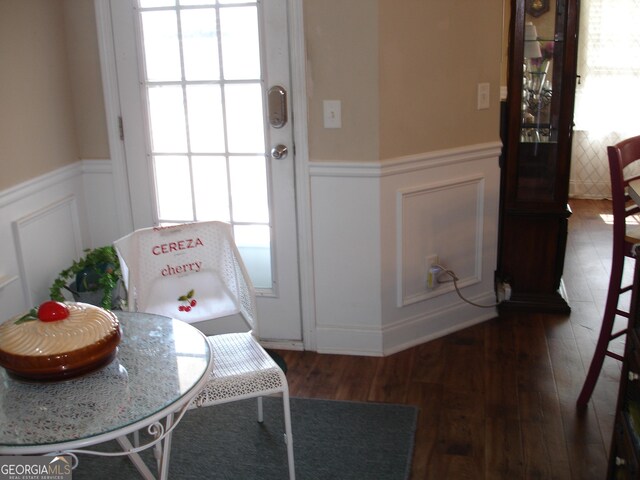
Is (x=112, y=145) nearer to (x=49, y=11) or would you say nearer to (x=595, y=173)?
(x=49, y=11)

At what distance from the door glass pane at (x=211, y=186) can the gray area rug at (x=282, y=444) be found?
91 cm

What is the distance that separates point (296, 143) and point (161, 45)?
0.73 metres

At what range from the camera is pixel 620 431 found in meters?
2.10

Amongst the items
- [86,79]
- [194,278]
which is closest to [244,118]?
[86,79]

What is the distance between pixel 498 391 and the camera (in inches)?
117

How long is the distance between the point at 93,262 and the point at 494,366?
5.89 feet

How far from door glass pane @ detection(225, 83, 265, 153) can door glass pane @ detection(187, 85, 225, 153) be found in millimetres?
46

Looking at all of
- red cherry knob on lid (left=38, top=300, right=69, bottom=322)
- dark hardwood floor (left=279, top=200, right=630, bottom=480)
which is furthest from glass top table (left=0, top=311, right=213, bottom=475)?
dark hardwood floor (left=279, top=200, right=630, bottom=480)

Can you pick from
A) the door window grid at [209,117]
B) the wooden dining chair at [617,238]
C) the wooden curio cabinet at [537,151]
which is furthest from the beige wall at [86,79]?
the wooden dining chair at [617,238]

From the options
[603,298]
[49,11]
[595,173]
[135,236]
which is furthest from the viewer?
[595,173]

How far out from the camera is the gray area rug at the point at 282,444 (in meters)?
2.48

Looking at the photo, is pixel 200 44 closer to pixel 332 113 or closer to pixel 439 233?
pixel 332 113

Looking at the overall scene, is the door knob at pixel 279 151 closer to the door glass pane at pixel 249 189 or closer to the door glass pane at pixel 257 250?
the door glass pane at pixel 249 189

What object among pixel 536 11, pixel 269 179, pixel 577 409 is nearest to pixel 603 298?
pixel 577 409
